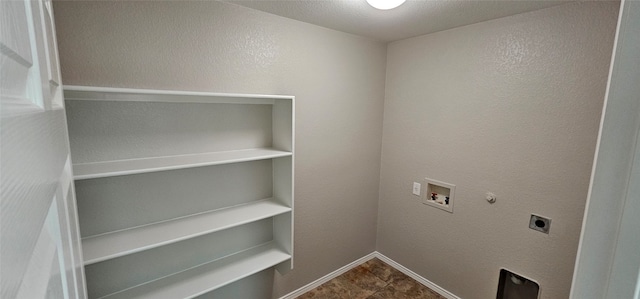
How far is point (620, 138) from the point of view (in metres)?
0.33

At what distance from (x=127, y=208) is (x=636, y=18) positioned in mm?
2030

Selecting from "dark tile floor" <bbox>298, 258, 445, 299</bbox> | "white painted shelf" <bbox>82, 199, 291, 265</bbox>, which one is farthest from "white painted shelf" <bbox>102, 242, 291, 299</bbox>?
"dark tile floor" <bbox>298, 258, 445, 299</bbox>

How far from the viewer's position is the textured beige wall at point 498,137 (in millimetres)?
1643

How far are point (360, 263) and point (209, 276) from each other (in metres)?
1.68

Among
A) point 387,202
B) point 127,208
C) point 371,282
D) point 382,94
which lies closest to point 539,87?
point 382,94

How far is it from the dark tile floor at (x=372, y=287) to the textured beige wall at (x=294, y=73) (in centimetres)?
14

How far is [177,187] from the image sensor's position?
1720 millimetres

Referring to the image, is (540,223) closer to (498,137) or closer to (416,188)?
(498,137)

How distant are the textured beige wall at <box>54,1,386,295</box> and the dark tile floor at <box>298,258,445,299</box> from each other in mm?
144

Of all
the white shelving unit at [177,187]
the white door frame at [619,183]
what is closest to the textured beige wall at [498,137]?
the white shelving unit at [177,187]

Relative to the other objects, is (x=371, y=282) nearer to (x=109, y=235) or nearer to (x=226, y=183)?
(x=226, y=183)

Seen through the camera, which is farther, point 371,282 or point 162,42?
point 371,282

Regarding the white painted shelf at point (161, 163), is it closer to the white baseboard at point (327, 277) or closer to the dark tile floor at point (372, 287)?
the white baseboard at point (327, 277)

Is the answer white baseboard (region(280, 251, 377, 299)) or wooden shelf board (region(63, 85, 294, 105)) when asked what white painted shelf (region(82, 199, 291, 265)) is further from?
white baseboard (region(280, 251, 377, 299))
